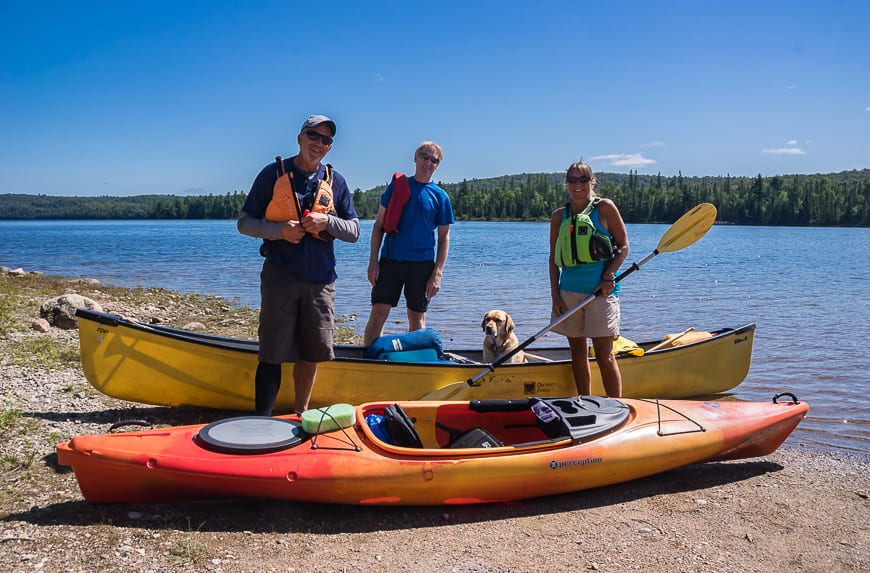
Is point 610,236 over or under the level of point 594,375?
over

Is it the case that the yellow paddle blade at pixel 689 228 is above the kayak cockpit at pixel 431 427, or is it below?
above

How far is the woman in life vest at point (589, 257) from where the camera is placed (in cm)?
465

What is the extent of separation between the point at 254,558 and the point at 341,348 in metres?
2.81

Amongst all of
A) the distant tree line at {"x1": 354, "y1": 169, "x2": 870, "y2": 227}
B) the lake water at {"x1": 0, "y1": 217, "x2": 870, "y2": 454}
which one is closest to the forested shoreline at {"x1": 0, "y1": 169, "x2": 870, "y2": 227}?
the distant tree line at {"x1": 354, "y1": 169, "x2": 870, "y2": 227}

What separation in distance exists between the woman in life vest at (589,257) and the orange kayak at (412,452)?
593 millimetres

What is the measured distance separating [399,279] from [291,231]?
5.57 feet

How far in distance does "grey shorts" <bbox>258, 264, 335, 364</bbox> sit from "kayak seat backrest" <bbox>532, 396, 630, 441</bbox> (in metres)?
1.48

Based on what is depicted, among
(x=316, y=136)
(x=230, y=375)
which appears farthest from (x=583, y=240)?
(x=230, y=375)

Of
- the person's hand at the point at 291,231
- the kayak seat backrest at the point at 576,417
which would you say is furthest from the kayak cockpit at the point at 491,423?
the person's hand at the point at 291,231

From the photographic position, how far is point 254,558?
3.07 m

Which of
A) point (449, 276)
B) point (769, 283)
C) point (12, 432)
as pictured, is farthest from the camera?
point (449, 276)

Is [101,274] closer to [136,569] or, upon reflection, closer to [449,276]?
[449,276]

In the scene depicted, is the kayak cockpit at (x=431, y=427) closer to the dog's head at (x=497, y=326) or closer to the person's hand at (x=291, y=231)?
the person's hand at (x=291, y=231)

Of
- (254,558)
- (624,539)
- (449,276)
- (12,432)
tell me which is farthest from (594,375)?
(449,276)
